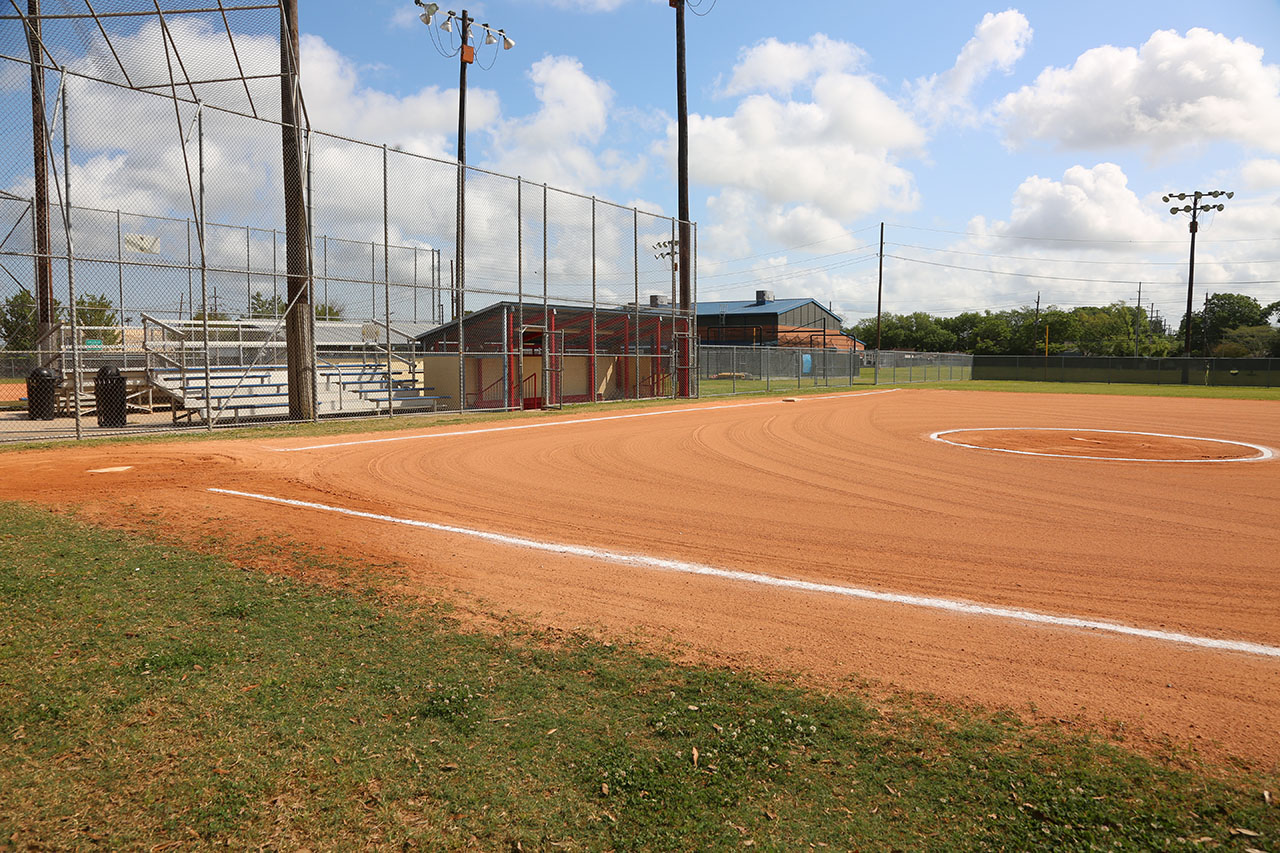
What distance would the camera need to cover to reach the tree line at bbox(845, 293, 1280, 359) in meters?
73.1

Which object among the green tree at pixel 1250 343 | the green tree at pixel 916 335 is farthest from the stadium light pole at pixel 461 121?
the green tree at pixel 916 335

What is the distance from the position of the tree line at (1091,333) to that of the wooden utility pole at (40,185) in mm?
56689

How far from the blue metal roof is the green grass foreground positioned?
70012mm

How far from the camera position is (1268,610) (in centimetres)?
496

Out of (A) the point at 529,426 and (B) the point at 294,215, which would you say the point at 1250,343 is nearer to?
(A) the point at 529,426

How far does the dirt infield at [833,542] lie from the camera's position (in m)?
4.04

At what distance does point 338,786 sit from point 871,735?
2.16 meters

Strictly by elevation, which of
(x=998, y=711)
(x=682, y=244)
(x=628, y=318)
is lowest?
(x=998, y=711)

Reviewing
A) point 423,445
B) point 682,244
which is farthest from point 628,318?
point 423,445

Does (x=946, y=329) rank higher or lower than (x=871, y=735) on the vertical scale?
higher

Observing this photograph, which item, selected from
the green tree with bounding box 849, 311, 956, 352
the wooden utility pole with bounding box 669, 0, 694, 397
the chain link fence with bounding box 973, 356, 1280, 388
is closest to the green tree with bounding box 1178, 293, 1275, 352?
the green tree with bounding box 849, 311, 956, 352

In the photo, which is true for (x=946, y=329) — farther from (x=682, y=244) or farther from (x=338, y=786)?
(x=338, y=786)

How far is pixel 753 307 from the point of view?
75.4 meters

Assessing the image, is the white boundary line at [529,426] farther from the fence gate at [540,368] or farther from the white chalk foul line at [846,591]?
the white chalk foul line at [846,591]
